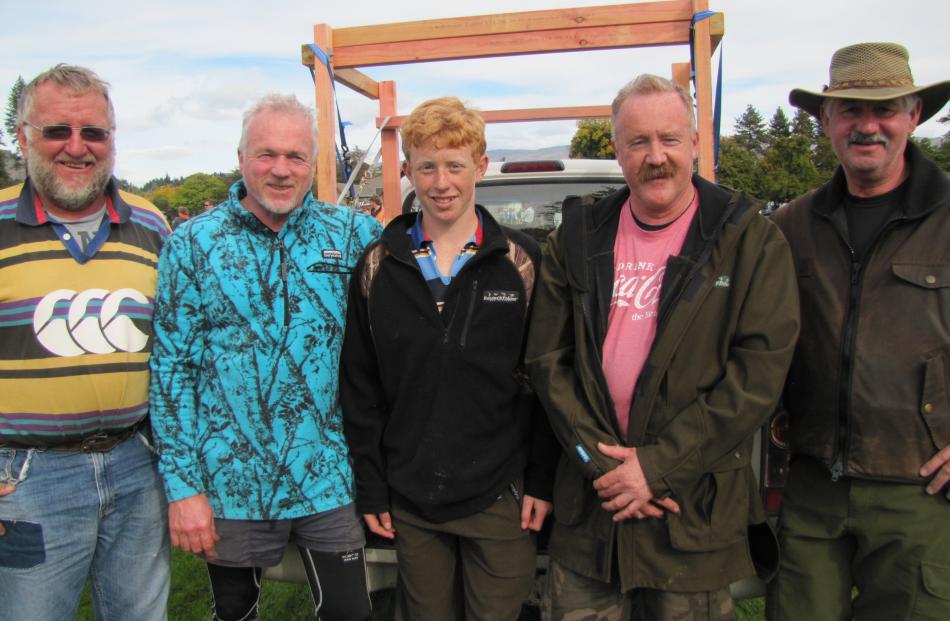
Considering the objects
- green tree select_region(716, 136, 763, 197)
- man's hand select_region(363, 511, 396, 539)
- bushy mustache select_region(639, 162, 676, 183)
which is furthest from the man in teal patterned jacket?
green tree select_region(716, 136, 763, 197)

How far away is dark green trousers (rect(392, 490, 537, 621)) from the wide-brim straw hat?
1741 millimetres

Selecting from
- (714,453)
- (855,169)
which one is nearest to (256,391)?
(714,453)

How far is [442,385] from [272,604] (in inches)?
82.9

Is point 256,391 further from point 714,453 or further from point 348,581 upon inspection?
point 714,453

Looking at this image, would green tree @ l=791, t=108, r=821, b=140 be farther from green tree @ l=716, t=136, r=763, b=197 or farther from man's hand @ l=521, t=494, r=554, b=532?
man's hand @ l=521, t=494, r=554, b=532

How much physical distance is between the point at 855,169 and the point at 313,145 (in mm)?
1806

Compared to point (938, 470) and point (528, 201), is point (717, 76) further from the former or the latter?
point (938, 470)

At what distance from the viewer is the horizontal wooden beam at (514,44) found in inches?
139

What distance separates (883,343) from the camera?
206cm

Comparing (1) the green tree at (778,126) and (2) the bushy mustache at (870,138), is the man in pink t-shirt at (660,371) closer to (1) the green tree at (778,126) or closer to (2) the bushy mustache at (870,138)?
(2) the bushy mustache at (870,138)

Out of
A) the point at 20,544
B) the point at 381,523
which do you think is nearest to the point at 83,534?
the point at 20,544

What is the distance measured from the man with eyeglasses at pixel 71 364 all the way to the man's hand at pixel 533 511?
4.31ft

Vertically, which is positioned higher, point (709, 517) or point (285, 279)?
point (285, 279)

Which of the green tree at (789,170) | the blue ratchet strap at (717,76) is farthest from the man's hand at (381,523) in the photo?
the green tree at (789,170)
